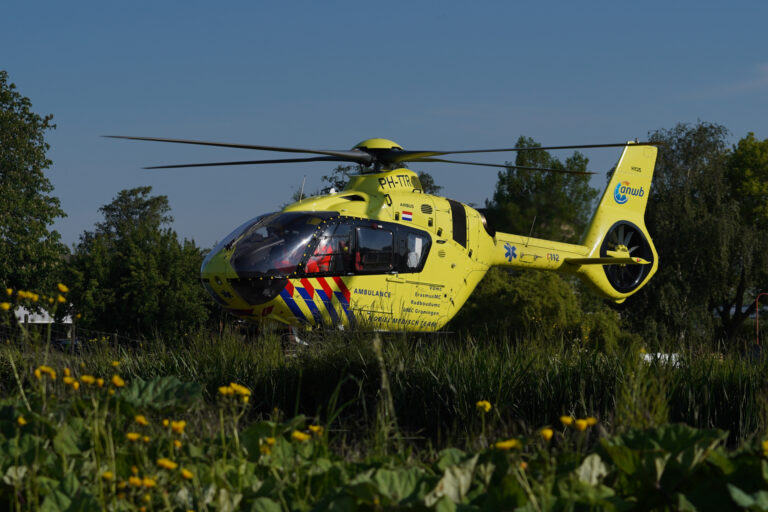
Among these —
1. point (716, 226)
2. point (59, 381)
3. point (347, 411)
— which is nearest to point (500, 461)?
point (59, 381)

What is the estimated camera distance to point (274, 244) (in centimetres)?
1141

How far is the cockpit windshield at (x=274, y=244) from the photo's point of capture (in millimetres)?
11289

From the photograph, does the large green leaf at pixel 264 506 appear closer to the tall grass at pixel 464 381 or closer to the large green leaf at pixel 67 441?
the large green leaf at pixel 67 441

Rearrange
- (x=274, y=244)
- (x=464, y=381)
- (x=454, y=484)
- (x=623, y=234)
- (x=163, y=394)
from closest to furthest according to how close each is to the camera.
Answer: (x=454, y=484) < (x=163, y=394) < (x=464, y=381) < (x=274, y=244) < (x=623, y=234)

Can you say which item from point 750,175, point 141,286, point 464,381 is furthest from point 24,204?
point 750,175

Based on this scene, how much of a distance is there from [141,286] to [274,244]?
1024 centimetres

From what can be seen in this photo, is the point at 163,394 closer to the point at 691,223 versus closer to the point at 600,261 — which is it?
the point at 600,261

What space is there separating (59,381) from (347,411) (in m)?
2.93

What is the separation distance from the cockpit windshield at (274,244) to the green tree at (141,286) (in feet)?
29.9

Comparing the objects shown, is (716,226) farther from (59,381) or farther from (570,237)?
(59,381)

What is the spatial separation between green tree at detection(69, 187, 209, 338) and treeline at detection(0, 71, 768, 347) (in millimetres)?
37

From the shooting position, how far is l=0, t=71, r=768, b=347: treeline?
65.2 feet

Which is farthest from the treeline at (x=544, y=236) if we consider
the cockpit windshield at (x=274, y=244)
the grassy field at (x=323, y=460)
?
the grassy field at (x=323, y=460)

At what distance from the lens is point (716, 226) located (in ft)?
109
